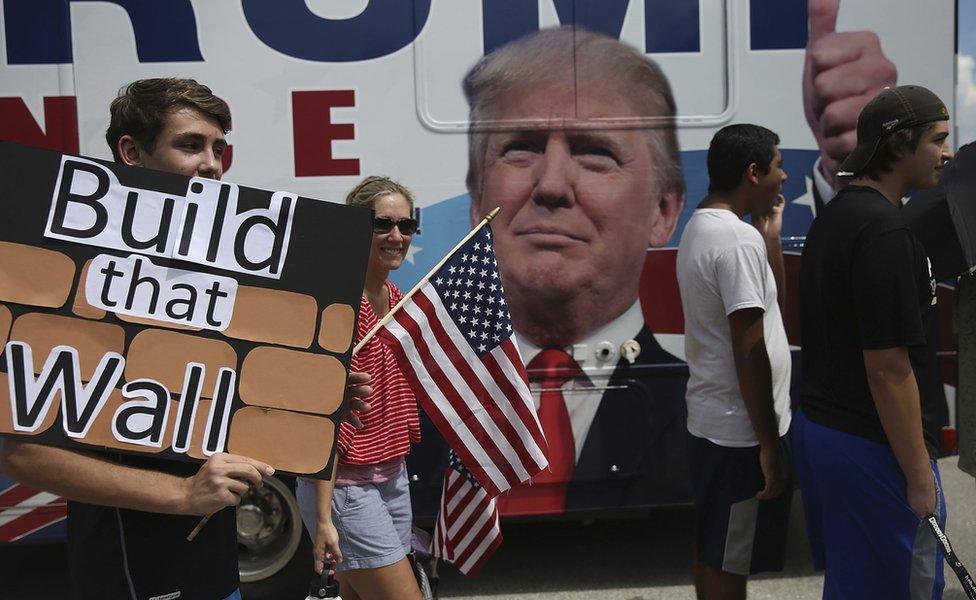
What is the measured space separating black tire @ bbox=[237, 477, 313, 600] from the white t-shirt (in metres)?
1.99

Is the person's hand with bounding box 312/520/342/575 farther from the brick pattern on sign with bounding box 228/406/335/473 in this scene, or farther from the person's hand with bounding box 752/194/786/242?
the person's hand with bounding box 752/194/786/242

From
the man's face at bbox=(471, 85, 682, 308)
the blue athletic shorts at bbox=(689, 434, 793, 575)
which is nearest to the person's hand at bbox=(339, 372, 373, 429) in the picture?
the blue athletic shorts at bbox=(689, 434, 793, 575)

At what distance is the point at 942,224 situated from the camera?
2.98m

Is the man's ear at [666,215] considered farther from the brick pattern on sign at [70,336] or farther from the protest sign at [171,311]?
the brick pattern on sign at [70,336]

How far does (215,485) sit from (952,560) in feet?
6.28

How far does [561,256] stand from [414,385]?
135cm

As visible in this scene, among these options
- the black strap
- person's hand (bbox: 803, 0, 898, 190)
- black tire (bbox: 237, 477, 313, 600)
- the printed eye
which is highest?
person's hand (bbox: 803, 0, 898, 190)

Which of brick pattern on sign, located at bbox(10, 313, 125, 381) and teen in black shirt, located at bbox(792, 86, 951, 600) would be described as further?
teen in black shirt, located at bbox(792, 86, 951, 600)

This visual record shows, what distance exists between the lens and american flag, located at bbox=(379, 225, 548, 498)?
277 cm

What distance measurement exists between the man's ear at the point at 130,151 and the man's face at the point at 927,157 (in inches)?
81.3

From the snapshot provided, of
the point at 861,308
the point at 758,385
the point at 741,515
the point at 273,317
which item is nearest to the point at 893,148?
the point at 861,308

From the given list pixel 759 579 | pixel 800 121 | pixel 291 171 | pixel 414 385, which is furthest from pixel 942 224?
pixel 291 171

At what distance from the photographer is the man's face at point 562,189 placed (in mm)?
3902

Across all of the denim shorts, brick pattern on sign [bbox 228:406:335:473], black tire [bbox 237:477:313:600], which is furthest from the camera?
black tire [bbox 237:477:313:600]
